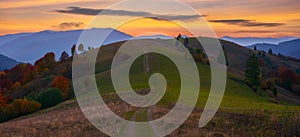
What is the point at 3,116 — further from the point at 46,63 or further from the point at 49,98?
the point at 46,63

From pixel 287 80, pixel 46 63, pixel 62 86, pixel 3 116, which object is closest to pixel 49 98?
pixel 3 116

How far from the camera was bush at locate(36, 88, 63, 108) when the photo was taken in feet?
284

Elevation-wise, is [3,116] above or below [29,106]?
below

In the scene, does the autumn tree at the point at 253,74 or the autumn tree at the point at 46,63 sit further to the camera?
the autumn tree at the point at 46,63

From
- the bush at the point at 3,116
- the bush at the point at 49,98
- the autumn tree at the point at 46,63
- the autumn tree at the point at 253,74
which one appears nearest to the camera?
the bush at the point at 3,116

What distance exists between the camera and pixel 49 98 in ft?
290

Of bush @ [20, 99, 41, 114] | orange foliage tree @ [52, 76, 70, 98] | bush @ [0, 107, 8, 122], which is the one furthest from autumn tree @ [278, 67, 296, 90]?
bush @ [0, 107, 8, 122]

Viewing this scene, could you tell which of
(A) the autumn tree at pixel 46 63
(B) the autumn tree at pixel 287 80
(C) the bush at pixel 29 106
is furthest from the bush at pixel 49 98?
(B) the autumn tree at pixel 287 80

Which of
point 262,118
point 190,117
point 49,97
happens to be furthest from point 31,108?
point 262,118

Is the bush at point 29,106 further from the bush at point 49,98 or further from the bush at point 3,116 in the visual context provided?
the bush at point 3,116

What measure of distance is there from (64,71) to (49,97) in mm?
45979

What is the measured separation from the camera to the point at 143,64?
4144 inches

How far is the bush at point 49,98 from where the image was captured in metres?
86.6

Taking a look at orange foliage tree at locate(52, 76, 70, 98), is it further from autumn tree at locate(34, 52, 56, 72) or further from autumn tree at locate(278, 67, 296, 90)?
autumn tree at locate(278, 67, 296, 90)
